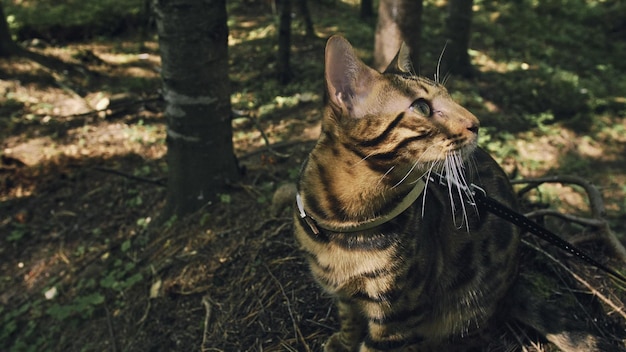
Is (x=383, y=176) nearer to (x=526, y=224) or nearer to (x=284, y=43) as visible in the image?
(x=526, y=224)

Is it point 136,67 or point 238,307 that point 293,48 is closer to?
point 136,67

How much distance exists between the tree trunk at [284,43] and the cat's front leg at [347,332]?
5061 millimetres

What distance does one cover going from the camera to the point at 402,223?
6.61 feet

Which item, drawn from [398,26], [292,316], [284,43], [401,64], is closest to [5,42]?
[284,43]

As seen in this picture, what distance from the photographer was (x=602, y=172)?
18.1ft

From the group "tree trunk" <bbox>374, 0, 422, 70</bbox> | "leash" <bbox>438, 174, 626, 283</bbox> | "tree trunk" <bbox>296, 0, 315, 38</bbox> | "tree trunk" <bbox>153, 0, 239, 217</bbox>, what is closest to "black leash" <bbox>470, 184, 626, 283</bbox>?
"leash" <bbox>438, 174, 626, 283</bbox>

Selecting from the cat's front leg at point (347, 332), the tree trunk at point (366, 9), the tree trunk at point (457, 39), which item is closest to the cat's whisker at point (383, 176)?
the cat's front leg at point (347, 332)

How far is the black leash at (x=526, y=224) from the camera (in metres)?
2.07

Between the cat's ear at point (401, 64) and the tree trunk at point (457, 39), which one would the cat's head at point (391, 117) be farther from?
the tree trunk at point (457, 39)

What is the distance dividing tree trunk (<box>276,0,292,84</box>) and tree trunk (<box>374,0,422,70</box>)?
181 cm

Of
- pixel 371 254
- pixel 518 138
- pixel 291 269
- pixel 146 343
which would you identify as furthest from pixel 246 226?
pixel 518 138

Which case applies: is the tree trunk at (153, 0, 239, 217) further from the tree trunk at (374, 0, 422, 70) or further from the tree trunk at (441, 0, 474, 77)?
the tree trunk at (441, 0, 474, 77)

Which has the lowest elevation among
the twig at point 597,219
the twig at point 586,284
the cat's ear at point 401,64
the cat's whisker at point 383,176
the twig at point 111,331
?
the twig at point 111,331

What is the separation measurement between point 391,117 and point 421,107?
14 cm
